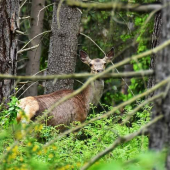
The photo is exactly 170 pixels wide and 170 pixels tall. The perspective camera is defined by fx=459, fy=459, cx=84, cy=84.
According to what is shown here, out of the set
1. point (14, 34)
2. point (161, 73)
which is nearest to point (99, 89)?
point (14, 34)

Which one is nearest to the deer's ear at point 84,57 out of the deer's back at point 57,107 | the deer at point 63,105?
the deer at point 63,105

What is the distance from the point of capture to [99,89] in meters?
11.8

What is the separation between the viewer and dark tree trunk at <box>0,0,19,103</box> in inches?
330

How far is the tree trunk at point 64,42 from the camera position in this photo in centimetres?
1128

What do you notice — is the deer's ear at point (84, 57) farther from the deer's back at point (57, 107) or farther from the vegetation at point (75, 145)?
the vegetation at point (75, 145)

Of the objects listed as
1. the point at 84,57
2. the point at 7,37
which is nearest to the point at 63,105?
the point at 84,57

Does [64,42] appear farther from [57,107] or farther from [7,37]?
[7,37]

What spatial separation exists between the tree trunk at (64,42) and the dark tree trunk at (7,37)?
2.75m

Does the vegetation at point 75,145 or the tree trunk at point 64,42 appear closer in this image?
the vegetation at point 75,145

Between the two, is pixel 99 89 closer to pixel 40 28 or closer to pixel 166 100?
pixel 40 28

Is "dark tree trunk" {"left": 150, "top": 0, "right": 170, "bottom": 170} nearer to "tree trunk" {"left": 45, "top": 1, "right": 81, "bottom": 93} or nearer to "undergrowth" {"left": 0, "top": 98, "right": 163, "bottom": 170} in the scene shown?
"undergrowth" {"left": 0, "top": 98, "right": 163, "bottom": 170}

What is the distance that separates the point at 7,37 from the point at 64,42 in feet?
10.0

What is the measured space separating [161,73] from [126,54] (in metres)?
16.8

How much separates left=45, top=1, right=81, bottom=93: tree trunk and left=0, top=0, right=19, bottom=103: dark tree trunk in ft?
9.01
